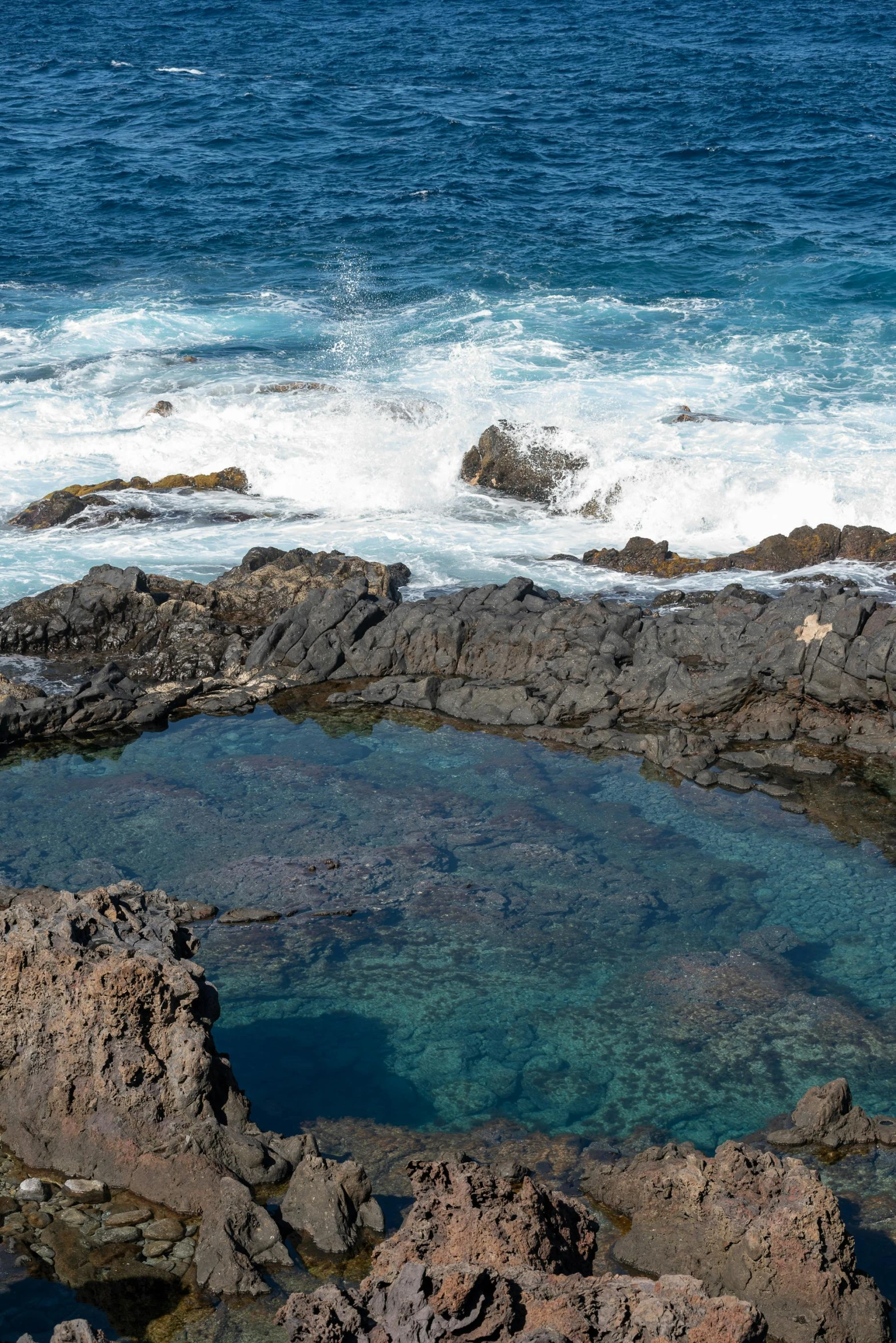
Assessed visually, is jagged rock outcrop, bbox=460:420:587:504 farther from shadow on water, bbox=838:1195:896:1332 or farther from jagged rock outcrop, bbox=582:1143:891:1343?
jagged rock outcrop, bbox=582:1143:891:1343

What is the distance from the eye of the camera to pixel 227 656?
63.1 ft

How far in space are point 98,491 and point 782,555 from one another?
1345 centimetres

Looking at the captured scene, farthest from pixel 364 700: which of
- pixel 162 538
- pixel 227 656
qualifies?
pixel 162 538

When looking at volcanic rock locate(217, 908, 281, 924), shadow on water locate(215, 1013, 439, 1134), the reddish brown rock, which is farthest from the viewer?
volcanic rock locate(217, 908, 281, 924)

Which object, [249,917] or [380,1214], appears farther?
[249,917]

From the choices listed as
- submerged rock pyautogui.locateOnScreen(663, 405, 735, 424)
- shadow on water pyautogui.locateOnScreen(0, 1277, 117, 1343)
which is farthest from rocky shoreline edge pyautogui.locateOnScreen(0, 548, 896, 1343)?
submerged rock pyautogui.locateOnScreen(663, 405, 735, 424)

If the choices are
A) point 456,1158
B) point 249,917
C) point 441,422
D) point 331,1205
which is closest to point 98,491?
point 441,422

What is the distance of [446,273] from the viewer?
3800cm

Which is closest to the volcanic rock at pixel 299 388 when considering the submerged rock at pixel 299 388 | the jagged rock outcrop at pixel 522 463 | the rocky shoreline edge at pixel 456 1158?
the submerged rock at pixel 299 388

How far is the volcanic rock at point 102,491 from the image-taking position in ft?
80.8

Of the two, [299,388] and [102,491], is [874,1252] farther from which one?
[299,388]

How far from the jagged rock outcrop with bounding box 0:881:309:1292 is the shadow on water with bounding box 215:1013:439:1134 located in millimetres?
800

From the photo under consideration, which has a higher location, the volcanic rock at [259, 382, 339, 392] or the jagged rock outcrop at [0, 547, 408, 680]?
the volcanic rock at [259, 382, 339, 392]

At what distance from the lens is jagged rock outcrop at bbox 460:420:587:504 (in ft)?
84.1
